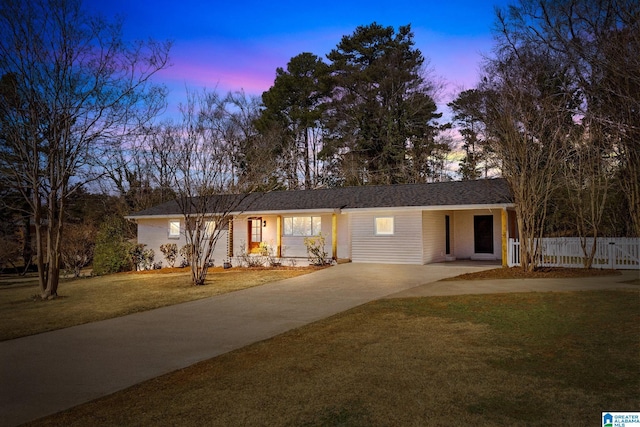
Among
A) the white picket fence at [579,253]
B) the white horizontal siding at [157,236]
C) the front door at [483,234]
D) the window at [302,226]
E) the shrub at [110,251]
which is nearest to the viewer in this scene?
the white picket fence at [579,253]

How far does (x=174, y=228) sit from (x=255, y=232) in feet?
15.2

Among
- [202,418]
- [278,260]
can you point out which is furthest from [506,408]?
[278,260]

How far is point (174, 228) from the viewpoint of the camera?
2389 cm

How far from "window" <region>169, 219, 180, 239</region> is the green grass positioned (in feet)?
57.0

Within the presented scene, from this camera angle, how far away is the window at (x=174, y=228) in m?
23.7

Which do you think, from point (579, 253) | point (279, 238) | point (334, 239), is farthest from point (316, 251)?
point (579, 253)

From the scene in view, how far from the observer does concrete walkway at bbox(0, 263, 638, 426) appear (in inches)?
200

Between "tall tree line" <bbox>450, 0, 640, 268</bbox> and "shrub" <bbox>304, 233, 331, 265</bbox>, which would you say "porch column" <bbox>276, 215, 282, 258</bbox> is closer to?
"shrub" <bbox>304, 233, 331, 265</bbox>

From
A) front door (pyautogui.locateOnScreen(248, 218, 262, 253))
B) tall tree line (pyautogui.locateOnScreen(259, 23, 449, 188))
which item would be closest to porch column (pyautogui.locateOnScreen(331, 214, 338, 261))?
front door (pyautogui.locateOnScreen(248, 218, 262, 253))

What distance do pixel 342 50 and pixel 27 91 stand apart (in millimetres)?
26939

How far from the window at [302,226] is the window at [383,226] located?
2.77 m

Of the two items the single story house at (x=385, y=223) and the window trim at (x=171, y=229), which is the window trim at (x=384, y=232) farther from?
the window trim at (x=171, y=229)

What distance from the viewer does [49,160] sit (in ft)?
42.3

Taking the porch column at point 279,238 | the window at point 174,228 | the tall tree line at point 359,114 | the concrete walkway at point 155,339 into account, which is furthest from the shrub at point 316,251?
the tall tree line at point 359,114
